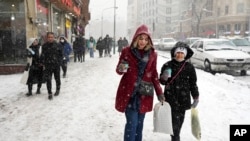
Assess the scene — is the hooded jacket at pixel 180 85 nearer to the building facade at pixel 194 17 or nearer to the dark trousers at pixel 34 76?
the dark trousers at pixel 34 76

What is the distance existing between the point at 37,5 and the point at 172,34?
90.9 m

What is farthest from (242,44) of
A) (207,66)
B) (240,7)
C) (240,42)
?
(240,7)

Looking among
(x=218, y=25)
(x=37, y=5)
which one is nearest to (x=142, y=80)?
(x=37, y=5)

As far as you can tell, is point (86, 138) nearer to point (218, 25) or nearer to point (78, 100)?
point (78, 100)

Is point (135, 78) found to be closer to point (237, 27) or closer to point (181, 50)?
point (181, 50)

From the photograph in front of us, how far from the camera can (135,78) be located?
4.20 m

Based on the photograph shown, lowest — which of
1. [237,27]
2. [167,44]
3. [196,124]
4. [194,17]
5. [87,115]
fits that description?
[87,115]

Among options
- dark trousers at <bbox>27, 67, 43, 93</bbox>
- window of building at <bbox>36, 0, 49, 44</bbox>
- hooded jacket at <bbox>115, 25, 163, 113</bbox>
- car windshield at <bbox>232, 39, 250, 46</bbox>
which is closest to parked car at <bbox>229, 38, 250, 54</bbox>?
car windshield at <bbox>232, 39, 250, 46</bbox>

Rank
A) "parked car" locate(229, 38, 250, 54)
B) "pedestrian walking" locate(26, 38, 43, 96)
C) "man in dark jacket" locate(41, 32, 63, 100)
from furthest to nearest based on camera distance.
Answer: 1. "parked car" locate(229, 38, 250, 54)
2. "pedestrian walking" locate(26, 38, 43, 96)
3. "man in dark jacket" locate(41, 32, 63, 100)

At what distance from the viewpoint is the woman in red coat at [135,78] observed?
13.7ft

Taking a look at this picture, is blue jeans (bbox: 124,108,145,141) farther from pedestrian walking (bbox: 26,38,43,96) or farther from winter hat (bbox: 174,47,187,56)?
pedestrian walking (bbox: 26,38,43,96)

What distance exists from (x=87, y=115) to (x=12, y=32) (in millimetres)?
8578

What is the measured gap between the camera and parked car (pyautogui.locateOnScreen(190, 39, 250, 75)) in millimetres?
13984

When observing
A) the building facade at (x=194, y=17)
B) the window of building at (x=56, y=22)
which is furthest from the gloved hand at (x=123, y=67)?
the building facade at (x=194, y=17)
